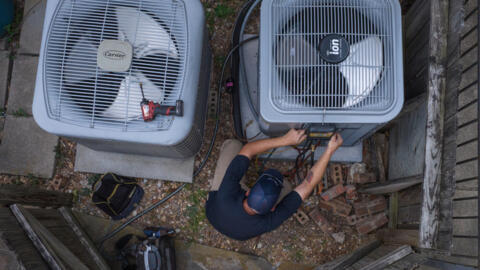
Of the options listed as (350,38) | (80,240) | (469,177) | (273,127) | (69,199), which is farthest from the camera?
(69,199)

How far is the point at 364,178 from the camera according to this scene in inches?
114

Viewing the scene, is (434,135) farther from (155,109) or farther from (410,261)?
(155,109)

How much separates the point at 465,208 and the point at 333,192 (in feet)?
3.59

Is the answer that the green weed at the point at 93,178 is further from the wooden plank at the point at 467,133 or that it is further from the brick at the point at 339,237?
the wooden plank at the point at 467,133

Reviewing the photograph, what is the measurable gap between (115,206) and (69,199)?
537 millimetres

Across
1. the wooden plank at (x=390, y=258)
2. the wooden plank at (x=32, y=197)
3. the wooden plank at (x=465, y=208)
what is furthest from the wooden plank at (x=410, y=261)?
the wooden plank at (x=32, y=197)

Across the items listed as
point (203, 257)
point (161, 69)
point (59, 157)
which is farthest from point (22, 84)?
point (203, 257)

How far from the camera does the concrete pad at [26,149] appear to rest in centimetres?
304

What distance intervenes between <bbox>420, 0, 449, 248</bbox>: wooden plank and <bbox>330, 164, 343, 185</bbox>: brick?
95cm

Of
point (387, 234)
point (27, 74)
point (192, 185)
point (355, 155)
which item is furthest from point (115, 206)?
point (387, 234)

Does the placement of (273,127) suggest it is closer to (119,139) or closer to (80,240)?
(119,139)

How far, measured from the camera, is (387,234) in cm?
280

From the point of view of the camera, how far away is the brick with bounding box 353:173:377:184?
2.90 metres

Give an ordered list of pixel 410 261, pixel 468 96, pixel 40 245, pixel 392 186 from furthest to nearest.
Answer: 1. pixel 392 186
2. pixel 410 261
3. pixel 40 245
4. pixel 468 96
